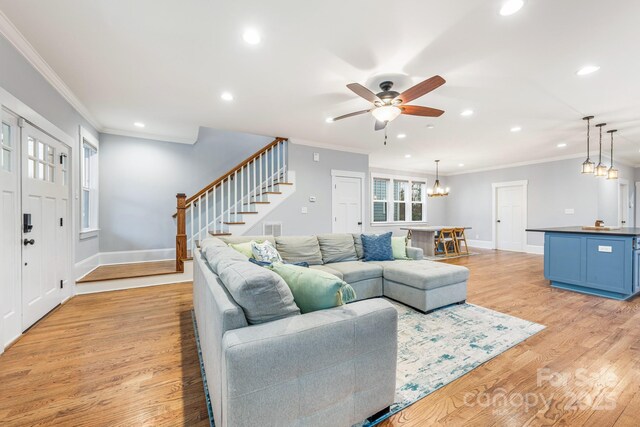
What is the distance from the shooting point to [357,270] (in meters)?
3.38

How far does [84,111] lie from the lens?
13.1ft

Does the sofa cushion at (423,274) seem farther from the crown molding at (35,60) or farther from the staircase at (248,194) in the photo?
the crown molding at (35,60)

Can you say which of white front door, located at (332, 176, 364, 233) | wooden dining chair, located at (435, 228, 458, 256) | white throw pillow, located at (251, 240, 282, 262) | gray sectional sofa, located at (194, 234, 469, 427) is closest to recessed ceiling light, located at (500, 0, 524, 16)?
gray sectional sofa, located at (194, 234, 469, 427)

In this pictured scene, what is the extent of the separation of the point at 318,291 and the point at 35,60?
349 cm

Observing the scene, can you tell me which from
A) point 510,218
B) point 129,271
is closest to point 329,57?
point 129,271

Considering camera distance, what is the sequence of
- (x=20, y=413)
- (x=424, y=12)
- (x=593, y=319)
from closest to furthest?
(x=20, y=413), (x=424, y=12), (x=593, y=319)

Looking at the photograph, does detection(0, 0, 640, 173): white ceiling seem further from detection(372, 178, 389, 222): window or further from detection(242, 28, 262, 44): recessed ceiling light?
detection(372, 178, 389, 222): window

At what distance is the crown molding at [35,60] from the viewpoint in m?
2.22

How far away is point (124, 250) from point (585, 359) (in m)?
6.50

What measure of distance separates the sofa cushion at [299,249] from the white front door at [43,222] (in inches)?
96.4

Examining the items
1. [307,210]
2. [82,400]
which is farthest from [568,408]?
[307,210]

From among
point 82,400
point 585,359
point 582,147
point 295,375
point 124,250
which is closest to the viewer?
point 295,375

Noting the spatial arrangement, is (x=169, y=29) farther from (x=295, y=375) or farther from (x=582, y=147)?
(x=582, y=147)

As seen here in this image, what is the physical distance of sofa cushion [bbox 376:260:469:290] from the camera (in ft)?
10.0
